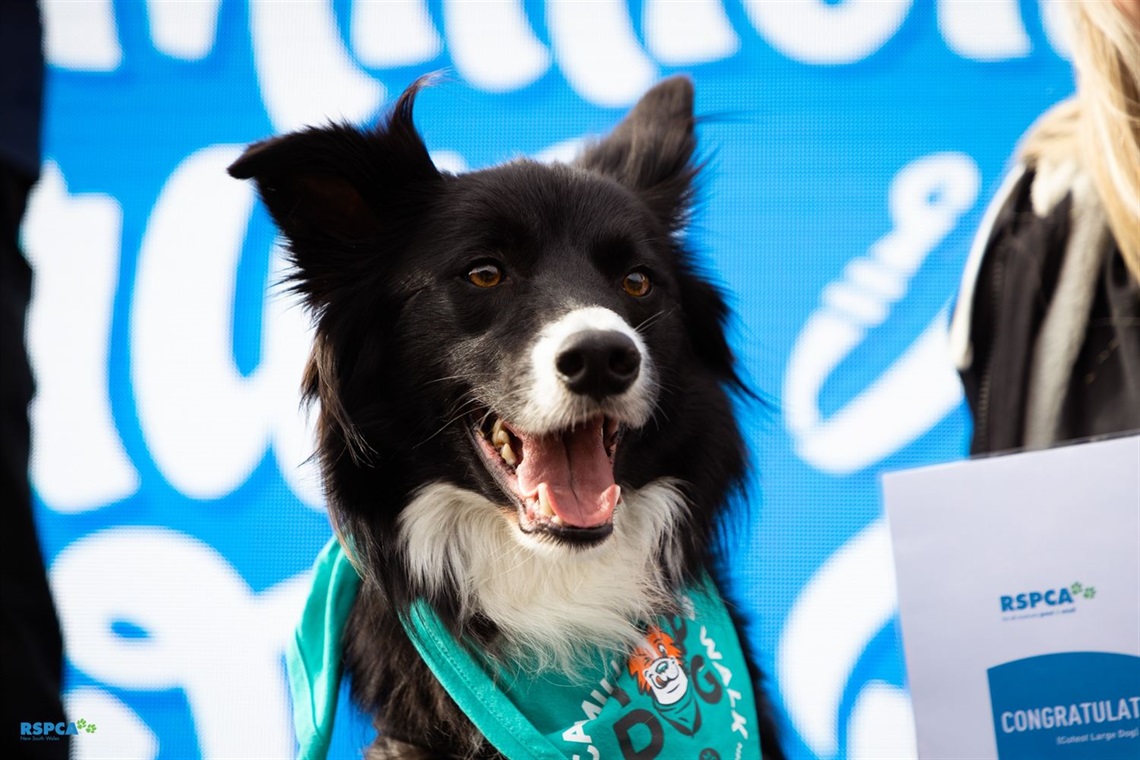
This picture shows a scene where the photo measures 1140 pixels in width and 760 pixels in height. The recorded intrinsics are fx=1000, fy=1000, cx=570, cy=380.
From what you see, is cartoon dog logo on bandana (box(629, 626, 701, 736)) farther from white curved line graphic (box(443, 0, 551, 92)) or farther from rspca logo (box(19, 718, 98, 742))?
white curved line graphic (box(443, 0, 551, 92))

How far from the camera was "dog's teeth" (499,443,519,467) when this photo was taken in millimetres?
1860

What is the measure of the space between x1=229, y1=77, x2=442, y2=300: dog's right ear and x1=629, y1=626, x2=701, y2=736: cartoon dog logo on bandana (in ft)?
3.08

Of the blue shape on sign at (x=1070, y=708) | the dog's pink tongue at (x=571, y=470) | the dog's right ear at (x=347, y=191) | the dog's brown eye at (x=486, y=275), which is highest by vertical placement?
the dog's right ear at (x=347, y=191)

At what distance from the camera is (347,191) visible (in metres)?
2.02

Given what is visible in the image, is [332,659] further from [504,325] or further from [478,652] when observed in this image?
[504,325]

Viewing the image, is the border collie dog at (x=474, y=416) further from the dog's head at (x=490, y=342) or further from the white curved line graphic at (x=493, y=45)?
the white curved line graphic at (x=493, y=45)

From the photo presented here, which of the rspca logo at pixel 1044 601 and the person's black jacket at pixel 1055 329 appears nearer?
the rspca logo at pixel 1044 601

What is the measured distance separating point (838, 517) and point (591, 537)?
4.25ft

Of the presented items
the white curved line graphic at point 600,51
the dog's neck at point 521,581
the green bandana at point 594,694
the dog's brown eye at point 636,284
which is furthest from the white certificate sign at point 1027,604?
the white curved line graphic at point 600,51

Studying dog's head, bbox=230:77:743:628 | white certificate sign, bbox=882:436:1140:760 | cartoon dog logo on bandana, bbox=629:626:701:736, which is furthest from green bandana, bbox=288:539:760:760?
white certificate sign, bbox=882:436:1140:760

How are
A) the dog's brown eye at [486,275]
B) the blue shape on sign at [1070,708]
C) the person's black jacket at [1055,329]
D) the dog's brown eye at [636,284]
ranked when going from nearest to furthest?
the blue shape on sign at [1070,708]
the dog's brown eye at [486,275]
the dog's brown eye at [636,284]
the person's black jacket at [1055,329]

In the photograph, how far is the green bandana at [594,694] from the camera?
1.79 meters

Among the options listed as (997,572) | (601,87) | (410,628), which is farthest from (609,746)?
(601,87)

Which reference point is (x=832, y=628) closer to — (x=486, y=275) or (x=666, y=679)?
(x=666, y=679)
